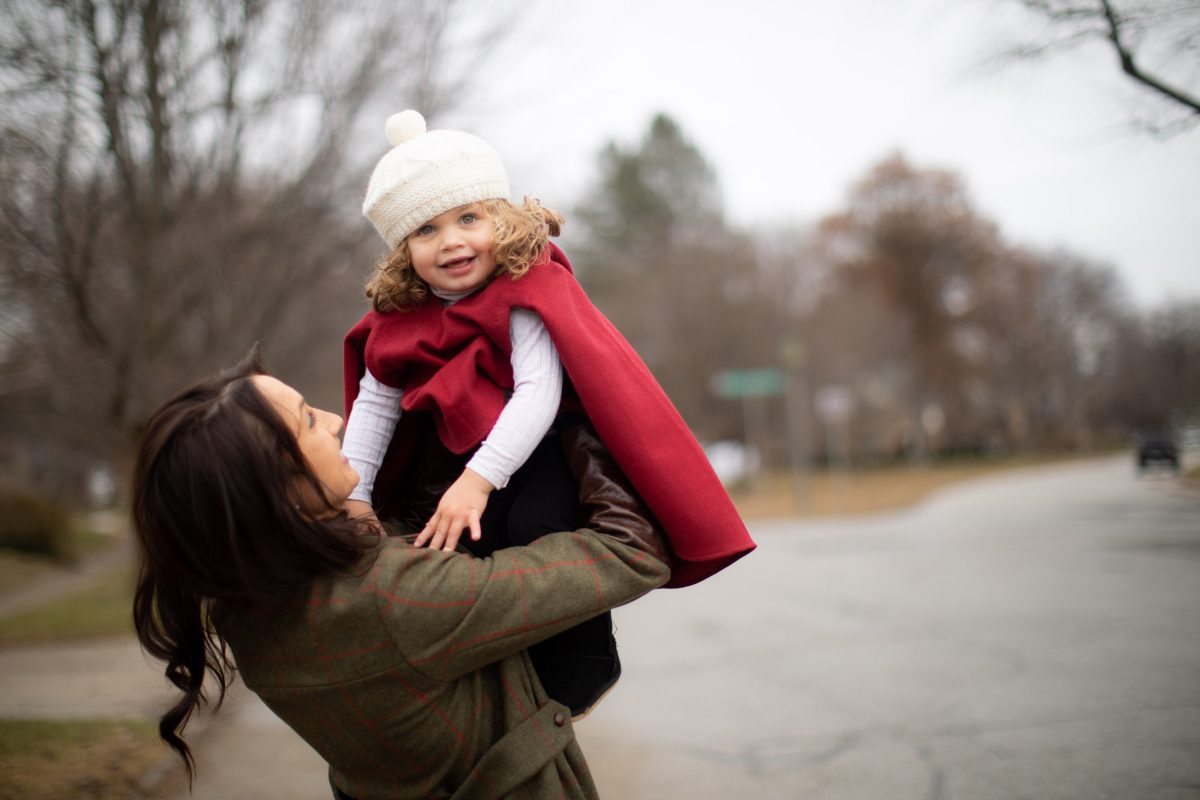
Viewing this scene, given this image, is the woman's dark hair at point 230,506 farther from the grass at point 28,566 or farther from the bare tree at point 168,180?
the grass at point 28,566

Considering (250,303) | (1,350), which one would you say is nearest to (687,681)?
(250,303)

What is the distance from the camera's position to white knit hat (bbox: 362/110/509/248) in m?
2.15

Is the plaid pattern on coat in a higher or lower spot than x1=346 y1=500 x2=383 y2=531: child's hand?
lower

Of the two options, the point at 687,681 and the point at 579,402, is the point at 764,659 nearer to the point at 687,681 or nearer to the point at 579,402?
the point at 687,681

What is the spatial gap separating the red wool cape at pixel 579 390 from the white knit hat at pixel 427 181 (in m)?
0.24

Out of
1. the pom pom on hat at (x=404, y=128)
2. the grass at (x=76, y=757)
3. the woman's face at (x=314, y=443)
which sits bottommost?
the grass at (x=76, y=757)

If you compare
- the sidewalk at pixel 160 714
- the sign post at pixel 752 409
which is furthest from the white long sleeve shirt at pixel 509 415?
the sign post at pixel 752 409

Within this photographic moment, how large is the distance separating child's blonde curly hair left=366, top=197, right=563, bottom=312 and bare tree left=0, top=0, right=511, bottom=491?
16.9 ft

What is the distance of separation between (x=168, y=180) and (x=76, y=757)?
199 inches

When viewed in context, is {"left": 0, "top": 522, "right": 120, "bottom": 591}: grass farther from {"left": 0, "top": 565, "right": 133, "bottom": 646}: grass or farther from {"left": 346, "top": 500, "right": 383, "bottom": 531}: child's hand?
{"left": 346, "top": 500, "right": 383, "bottom": 531}: child's hand

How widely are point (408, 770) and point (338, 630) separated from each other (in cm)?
36

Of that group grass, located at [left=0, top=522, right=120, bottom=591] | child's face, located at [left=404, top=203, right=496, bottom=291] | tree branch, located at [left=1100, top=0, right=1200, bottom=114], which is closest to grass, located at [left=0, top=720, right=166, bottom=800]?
child's face, located at [left=404, top=203, right=496, bottom=291]

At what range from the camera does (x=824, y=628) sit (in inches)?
274

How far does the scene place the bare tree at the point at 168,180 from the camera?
626 cm
